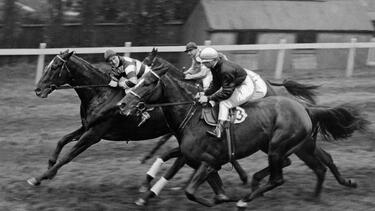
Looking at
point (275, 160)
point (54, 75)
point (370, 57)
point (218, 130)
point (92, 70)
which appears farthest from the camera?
point (370, 57)

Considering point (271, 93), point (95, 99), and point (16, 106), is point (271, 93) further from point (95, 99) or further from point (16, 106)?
point (16, 106)

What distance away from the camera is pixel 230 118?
759cm

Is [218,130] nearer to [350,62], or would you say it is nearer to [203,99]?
[203,99]

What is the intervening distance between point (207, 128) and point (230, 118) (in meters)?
0.29

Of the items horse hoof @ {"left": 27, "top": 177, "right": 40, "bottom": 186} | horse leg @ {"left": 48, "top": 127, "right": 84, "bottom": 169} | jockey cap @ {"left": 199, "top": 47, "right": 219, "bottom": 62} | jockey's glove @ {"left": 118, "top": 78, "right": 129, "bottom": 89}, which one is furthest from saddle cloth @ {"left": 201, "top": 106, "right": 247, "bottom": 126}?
horse hoof @ {"left": 27, "top": 177, "right": 40, "bottom": 186}

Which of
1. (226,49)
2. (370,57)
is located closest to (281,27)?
(370,57)

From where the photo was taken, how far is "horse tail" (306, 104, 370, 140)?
835 cm

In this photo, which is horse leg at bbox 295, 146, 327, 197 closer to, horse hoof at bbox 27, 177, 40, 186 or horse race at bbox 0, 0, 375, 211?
horse race at bbox 0, 0, 375, 211

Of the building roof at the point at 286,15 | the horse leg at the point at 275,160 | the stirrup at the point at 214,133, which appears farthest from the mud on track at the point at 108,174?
the building roof at the point at 286,15

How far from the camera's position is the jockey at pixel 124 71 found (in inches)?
342

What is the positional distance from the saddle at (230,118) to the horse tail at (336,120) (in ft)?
3.51

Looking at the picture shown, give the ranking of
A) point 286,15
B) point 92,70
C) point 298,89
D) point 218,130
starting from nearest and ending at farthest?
point 218,130 < point 92,70 < point 298,89 < point 286,15

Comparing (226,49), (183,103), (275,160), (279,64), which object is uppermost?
(183,103)

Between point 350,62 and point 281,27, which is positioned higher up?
→ point 281,27
